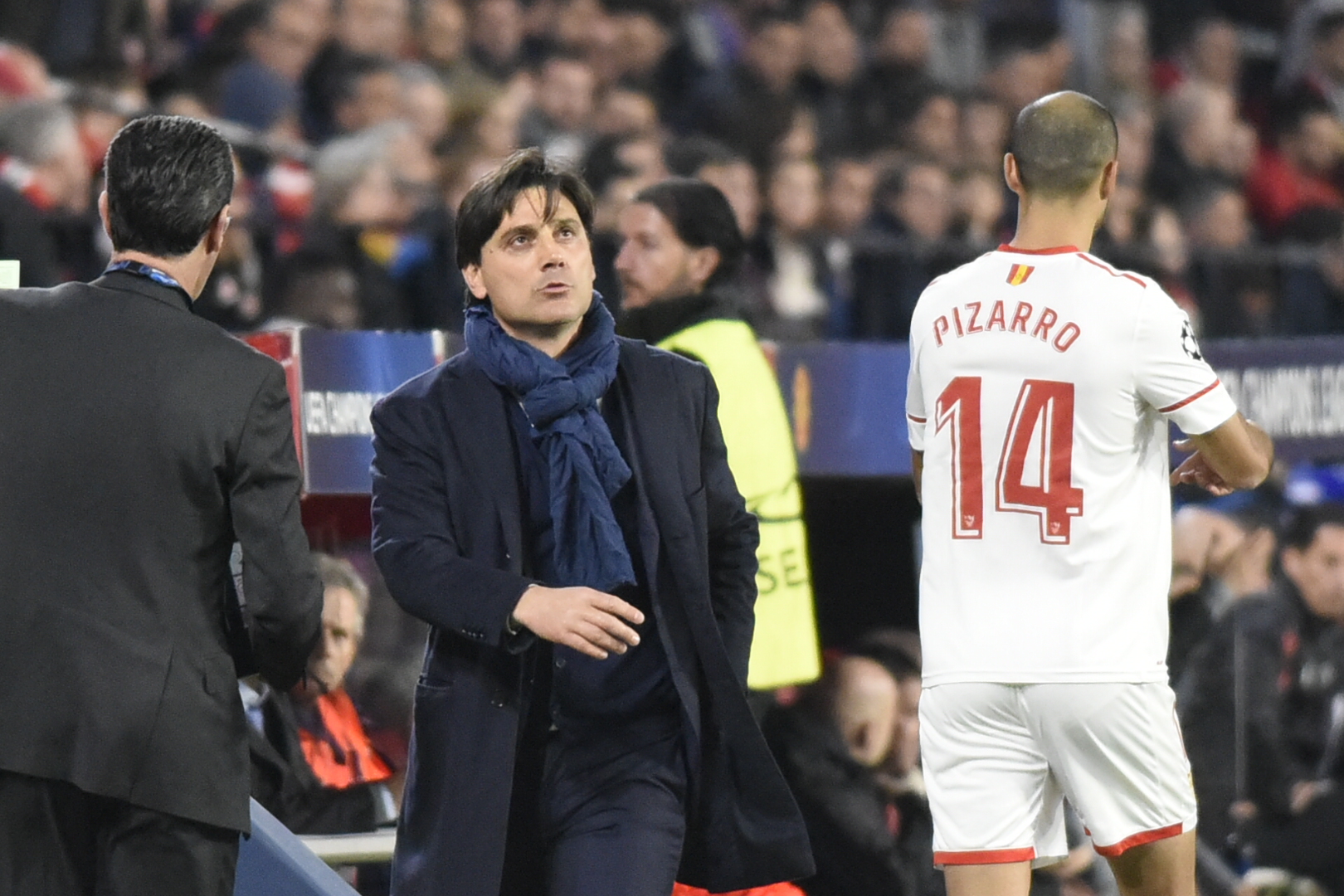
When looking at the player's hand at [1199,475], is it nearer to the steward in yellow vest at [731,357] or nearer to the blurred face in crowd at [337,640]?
the steward in yellow vest at [731,357]

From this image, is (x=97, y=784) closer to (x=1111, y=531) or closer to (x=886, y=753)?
(x=1111, y=531)

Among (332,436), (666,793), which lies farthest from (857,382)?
(666,793)

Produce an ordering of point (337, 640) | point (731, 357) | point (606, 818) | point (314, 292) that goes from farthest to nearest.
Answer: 1. point (314, 292)
2. point (337, 640)
3. point (731, 357)
4. point (606, 818)

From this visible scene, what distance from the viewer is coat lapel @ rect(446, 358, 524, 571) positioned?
12.2 ft

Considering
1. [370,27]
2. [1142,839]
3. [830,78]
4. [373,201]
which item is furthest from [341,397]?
[830,78]

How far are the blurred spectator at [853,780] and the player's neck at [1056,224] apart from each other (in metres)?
2.45

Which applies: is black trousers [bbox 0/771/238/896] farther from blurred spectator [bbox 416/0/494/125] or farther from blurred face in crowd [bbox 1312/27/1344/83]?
blurred face in crowd [bbox 1312/27/1344/83]

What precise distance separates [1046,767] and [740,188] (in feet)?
15.1

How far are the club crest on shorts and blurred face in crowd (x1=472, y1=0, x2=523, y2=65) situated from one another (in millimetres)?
6793

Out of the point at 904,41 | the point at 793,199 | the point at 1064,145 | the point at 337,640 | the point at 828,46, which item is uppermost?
the point at 904,41

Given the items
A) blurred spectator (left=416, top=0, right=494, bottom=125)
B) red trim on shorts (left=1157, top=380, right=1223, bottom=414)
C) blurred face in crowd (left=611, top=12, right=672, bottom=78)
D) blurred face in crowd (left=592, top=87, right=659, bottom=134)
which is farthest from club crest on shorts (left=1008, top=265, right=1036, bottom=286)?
blurred face in crowd (left=611, top=12, right=672, bottom=78)

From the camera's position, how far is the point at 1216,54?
14125 mm

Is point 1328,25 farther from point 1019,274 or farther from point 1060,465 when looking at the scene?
point 1060,465

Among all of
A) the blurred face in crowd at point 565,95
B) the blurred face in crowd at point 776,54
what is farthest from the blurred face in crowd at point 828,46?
the blurred face in crowd at point 565,95
